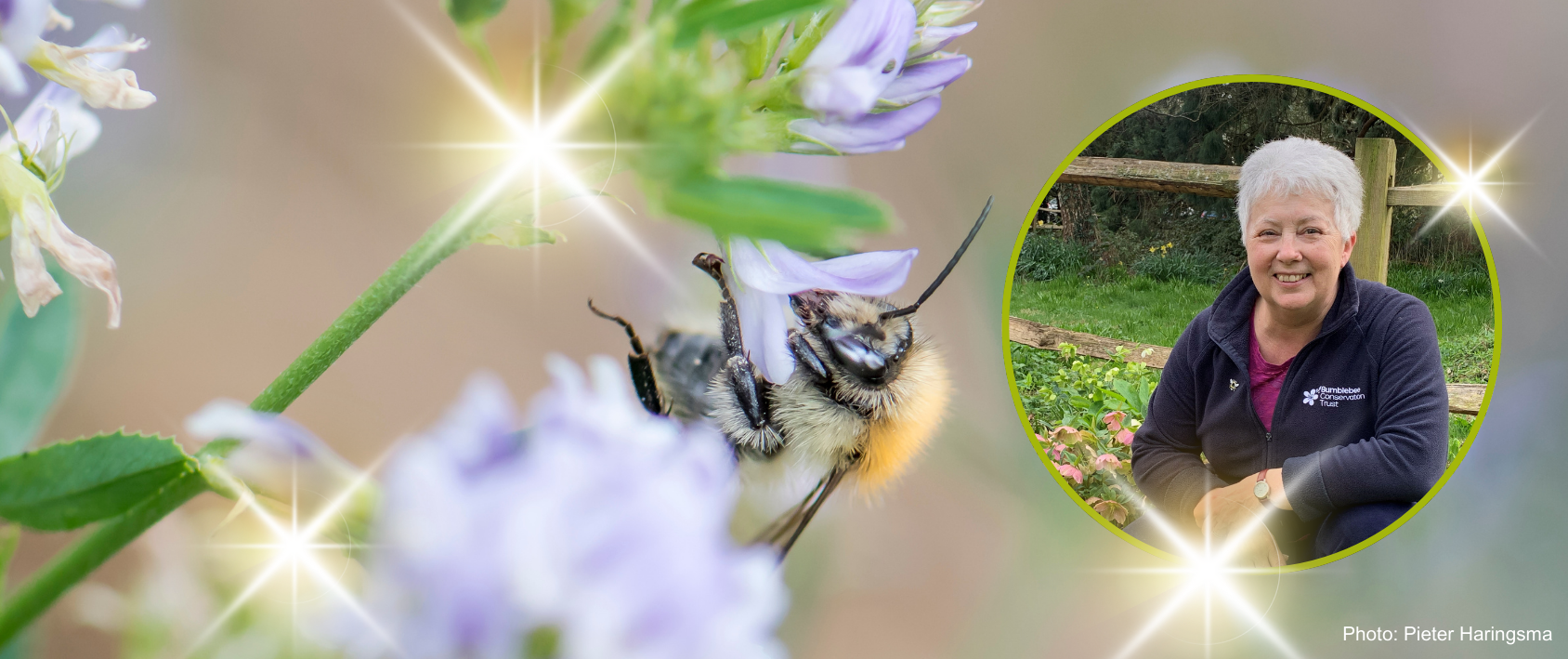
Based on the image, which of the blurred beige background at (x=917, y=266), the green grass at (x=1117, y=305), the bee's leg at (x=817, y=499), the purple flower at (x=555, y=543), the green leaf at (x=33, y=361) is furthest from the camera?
the green grass at (x=1117, y=305)

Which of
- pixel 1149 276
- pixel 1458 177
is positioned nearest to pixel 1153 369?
pixel 1149 276

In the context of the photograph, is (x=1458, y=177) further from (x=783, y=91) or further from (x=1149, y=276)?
(x=783, y=91)

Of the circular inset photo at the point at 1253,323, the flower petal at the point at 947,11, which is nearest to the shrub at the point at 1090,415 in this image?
the circular inset photo at the point at 1253,323

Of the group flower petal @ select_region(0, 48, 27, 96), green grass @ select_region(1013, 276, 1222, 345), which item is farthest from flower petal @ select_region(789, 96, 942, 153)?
green grass @ select_region(1013, 276, 1222, 345)

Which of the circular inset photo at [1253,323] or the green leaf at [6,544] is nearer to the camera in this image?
the green leaf at [6,544]

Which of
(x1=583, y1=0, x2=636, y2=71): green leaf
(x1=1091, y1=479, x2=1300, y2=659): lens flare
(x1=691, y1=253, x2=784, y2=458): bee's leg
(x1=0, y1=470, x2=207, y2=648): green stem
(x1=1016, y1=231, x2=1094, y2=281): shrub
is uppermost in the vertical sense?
(x1=1016, y1=231, x2=1094, y2=281): shrub

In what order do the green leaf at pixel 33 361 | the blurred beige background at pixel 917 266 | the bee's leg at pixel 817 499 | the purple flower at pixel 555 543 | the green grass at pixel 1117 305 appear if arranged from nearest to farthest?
the purple flower at pixel 555 543 < the green leaf at pixel 33 361 < the bee's leg at pixel 817 499 < the blurred beige background at pixel 917 266 < the green grass at pixel 1117 305

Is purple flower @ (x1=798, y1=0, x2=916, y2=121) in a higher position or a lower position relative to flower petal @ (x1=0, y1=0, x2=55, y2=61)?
higher

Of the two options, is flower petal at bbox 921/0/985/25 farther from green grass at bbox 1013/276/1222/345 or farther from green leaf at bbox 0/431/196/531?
green grass at bbox 1013/276/1222/345

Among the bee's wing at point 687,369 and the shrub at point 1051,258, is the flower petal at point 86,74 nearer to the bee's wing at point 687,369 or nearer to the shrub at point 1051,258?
the bee's wing at point 687,369
